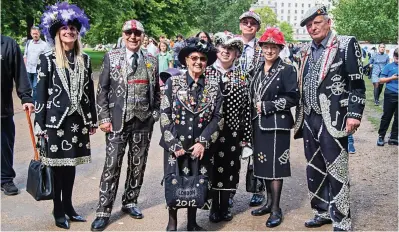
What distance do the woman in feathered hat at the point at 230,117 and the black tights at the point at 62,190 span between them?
151 centimetres

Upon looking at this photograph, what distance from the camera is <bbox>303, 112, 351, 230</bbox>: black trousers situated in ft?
15.1

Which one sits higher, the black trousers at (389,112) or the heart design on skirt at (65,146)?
the heart design on skirt at (65,146)

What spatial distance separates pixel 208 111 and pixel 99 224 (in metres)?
1.63

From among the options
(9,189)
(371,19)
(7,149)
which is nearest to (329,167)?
(9,189)

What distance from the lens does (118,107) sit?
15.7 ft

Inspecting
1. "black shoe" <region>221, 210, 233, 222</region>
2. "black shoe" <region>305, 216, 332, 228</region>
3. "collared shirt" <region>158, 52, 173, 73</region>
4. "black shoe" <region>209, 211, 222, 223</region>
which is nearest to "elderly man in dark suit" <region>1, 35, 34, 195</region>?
"black shoe" <region>209, 211, 222, 223</region>

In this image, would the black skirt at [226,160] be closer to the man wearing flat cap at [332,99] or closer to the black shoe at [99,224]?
the man wearing flat cap at [332,99]

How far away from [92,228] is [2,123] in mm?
2078

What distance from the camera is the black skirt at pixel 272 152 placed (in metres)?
4.95

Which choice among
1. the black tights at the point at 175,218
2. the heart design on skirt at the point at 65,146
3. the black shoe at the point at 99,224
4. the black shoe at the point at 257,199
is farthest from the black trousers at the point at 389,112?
the heart design on skirt at the point at 65,146

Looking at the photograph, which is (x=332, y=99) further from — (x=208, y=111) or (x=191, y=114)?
(x=191, y=114)

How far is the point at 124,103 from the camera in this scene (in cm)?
479

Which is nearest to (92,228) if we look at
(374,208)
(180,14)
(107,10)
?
(374,208)

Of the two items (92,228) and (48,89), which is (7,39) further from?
(92,228)
